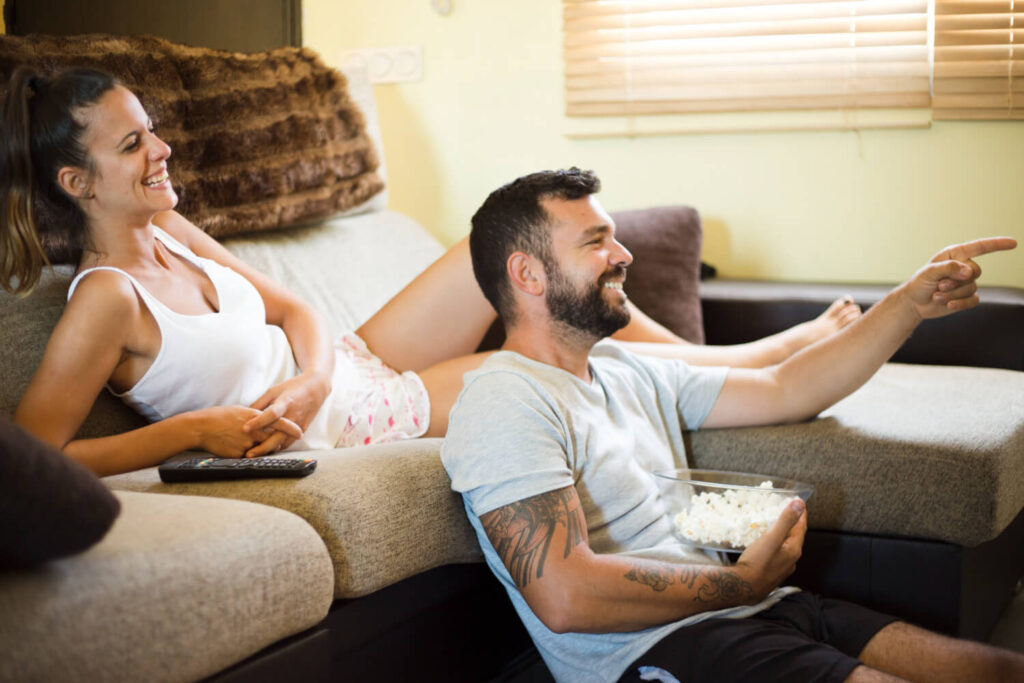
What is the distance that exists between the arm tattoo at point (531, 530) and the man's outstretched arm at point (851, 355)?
508 mm

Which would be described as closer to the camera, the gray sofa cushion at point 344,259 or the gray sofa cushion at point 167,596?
the gray sofa cushion at point 167,596

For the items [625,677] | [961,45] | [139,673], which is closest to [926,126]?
[961,45]

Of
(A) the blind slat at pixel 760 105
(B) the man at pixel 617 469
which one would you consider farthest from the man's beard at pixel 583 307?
(A) the blind slat at pixel 760 105

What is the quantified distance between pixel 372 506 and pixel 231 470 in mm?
189

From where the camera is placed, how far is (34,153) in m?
1.50

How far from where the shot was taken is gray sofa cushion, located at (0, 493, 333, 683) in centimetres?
81

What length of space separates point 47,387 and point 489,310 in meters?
0.77

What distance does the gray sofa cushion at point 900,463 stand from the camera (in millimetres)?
1476

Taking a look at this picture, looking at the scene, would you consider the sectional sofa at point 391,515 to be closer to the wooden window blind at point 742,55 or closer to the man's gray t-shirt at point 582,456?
the man's gray t-shirt at point 582,456

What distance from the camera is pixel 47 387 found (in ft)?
4.43

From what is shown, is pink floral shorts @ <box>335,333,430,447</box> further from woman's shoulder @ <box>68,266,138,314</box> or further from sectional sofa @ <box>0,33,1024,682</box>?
woman's shoulder @ <box>68,266,138,314</box>

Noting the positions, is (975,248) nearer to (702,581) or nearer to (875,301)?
(702,581)

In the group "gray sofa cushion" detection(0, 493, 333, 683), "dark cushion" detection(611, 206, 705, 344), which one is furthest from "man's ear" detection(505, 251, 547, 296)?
"dark cushion" detection(611, 206, 705, 344)

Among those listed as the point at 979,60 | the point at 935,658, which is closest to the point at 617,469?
the point at 935,658
